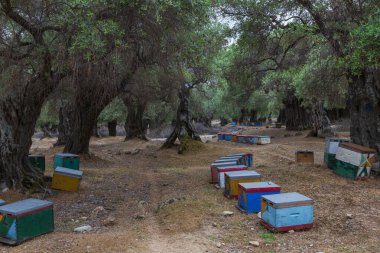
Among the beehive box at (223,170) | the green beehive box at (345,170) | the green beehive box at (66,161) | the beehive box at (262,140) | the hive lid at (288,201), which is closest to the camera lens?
the hive lid at (288,201)

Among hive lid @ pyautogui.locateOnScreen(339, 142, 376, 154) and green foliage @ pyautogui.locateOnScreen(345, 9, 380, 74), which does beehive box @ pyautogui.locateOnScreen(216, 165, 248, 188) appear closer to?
hive lid @ pyautogui.locateOnScreen(339, 142, 376, 154)

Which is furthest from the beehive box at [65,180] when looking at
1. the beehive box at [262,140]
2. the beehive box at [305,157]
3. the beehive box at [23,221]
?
the beehive box at [262,140]

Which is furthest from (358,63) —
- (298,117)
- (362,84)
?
(298,117)

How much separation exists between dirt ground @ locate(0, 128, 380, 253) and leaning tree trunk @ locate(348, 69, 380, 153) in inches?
45.5

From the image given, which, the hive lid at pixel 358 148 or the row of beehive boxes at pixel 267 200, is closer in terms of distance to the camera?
the row of beehive boxes at pixel 267 200

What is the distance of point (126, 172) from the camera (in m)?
12.8

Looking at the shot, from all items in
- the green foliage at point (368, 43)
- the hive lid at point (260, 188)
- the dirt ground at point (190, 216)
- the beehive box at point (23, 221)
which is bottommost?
the dirt ground at point (190, 216)

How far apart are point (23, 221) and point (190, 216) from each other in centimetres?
258

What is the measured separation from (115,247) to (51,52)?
16.0 feet

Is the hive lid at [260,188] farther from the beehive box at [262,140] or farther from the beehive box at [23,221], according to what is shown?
the beehive box at [262,140]

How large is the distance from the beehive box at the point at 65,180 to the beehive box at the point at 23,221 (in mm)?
2915

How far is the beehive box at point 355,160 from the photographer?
8938 mm

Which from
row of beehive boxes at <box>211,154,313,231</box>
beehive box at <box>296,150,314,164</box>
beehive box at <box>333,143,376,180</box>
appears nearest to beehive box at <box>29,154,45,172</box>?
row of beehive boxes at <box>211,154,313,231</box>

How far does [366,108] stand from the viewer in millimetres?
10094
